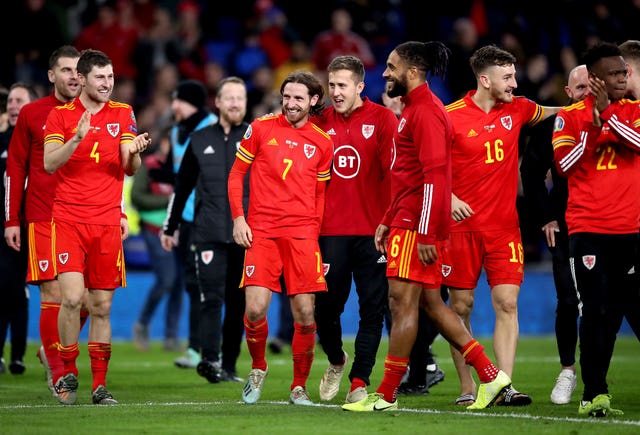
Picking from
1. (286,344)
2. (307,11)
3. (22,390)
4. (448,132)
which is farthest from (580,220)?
(307,11)

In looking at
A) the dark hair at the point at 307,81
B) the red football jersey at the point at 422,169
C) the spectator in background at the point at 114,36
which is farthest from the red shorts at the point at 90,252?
the spectator in background at the point at 114,36

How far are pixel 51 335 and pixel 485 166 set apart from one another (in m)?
3.69

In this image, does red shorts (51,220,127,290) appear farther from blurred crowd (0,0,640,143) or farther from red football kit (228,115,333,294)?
blurred crowd (0,0,640,143)

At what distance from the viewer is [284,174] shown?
352 inches

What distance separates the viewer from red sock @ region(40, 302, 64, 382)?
32.2ft

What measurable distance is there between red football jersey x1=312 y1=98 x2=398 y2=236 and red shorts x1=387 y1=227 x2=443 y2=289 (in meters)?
1.02

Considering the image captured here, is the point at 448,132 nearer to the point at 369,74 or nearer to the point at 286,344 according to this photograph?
the point at 286,344

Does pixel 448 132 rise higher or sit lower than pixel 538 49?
lower

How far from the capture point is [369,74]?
2008 cm

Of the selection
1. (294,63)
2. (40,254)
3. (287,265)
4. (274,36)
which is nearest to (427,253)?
(287,265)

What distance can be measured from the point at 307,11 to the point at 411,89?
13.6 meters

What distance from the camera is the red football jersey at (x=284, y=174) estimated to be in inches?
350

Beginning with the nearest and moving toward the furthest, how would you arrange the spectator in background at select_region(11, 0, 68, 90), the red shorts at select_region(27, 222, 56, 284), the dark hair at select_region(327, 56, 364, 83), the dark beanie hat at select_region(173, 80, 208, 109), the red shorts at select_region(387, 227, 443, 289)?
the red shorts at select_region(387, 227, 443, 289), the dark hair at select_region(327, 56, 364, 83), the red shorts at select_region(27, 222, 56, 284), the dark beanie hat at select_region(173, 80, 208, 109), the spectator in background at select_region(11, 0, 68, 90)

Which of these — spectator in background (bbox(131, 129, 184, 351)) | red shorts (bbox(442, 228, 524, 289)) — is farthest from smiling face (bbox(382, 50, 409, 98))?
spectator in background (bbox(131, 129, 184, 351))
